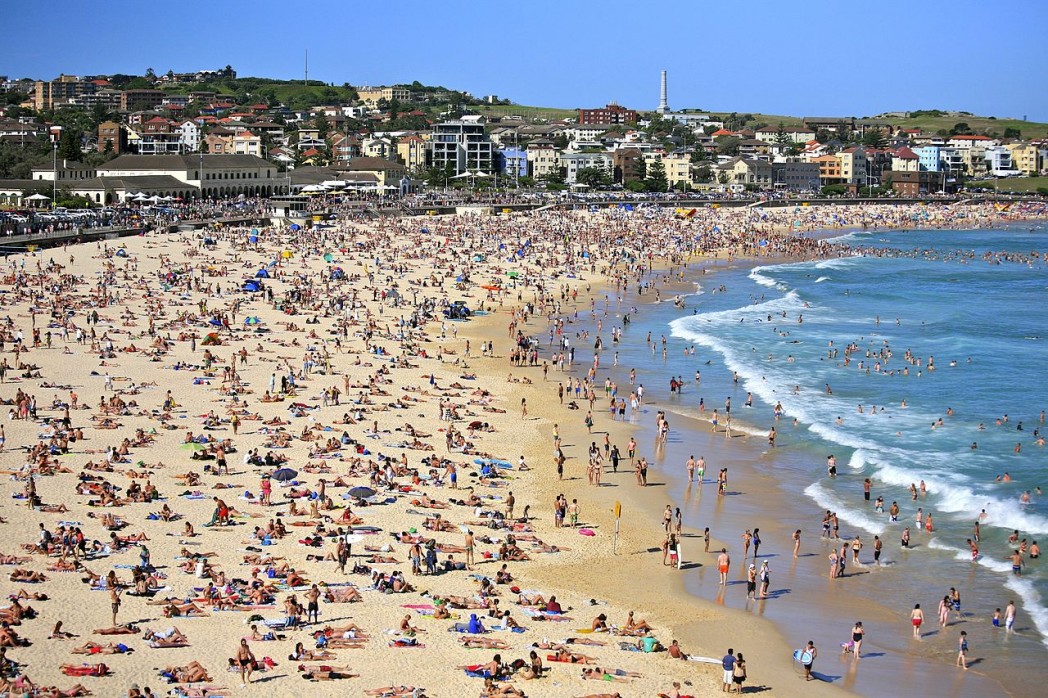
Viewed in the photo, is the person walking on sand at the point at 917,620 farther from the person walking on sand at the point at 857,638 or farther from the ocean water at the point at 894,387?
the ocean water at the point at 894,387

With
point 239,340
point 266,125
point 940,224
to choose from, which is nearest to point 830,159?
point 940,224

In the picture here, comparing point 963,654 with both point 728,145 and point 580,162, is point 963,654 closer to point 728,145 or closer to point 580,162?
point 580,162

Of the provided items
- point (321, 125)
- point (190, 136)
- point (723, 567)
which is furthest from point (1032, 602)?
point (321, 125)

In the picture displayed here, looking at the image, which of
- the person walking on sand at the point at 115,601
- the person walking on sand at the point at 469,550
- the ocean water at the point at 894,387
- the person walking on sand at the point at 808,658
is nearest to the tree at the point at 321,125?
the ocean water at the point at 894,387

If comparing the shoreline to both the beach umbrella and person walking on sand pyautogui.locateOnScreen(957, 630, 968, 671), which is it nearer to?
person walking on sand pyautogui.locateOnScreen(957, 630, 968, 671)

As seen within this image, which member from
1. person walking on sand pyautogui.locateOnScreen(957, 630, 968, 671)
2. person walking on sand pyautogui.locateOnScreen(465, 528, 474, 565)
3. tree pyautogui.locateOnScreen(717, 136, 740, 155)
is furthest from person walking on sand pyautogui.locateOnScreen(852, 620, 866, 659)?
tree pyautogui.locateOnScreen(717, 136, 740, 155)

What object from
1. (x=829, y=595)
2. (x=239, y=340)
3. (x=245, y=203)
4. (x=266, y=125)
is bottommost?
(x=829, y=595)

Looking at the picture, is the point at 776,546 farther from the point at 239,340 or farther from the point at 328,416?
the point at 239,340
